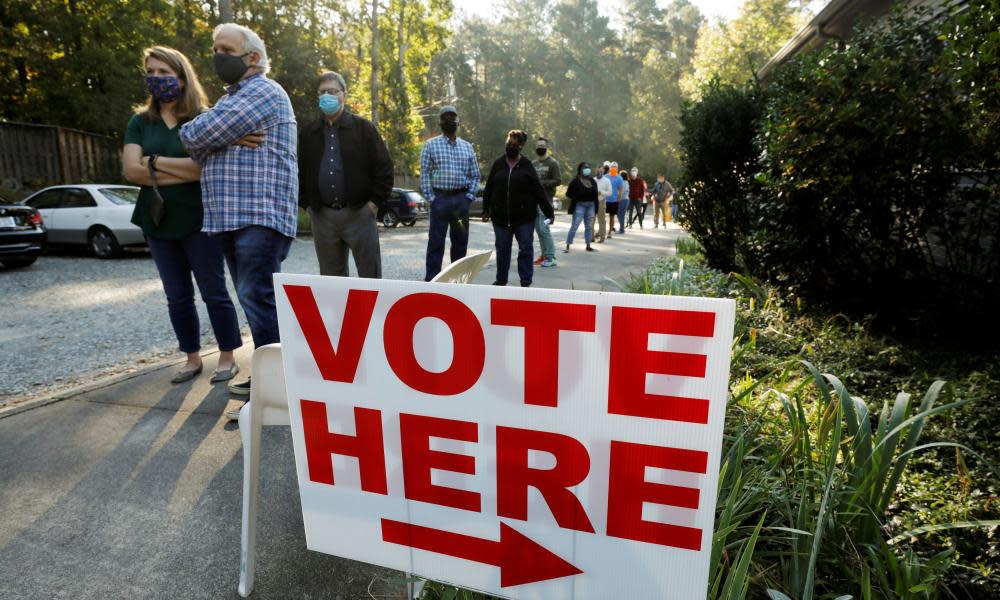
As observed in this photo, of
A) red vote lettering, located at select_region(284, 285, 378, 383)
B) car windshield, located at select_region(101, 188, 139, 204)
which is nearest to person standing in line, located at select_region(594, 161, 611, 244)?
car windshield, located at select_region(101, 188, 139, 204)

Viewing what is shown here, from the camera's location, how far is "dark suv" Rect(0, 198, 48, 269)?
8.45 metres

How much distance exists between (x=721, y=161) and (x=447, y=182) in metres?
3.05

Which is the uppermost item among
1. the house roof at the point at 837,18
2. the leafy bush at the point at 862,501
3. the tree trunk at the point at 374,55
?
the tree trunk at the point at 374,55

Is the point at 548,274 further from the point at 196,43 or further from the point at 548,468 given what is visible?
the point at 196,43

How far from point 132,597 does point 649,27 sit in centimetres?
7324

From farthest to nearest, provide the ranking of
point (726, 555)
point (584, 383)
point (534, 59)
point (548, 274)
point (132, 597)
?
point (534, 59) < point (548, 274) < point (132, 597) < point (726, 555) < point (584, 383)

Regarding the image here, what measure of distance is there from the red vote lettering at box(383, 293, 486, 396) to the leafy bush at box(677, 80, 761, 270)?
5.09 metres

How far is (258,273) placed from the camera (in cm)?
306

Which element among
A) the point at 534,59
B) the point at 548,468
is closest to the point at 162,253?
the point at 548,468

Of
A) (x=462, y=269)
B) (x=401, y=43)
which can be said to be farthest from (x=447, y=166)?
(x=401, y=43)

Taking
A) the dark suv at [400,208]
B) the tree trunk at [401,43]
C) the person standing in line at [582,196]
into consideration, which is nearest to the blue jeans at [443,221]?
the person standing in line at [582,196]

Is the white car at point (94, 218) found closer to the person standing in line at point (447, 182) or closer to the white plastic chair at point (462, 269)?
the person standing in line at point (447, 182)

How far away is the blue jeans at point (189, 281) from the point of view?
3.36 metres

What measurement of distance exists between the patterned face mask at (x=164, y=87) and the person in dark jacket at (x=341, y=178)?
96 cm
